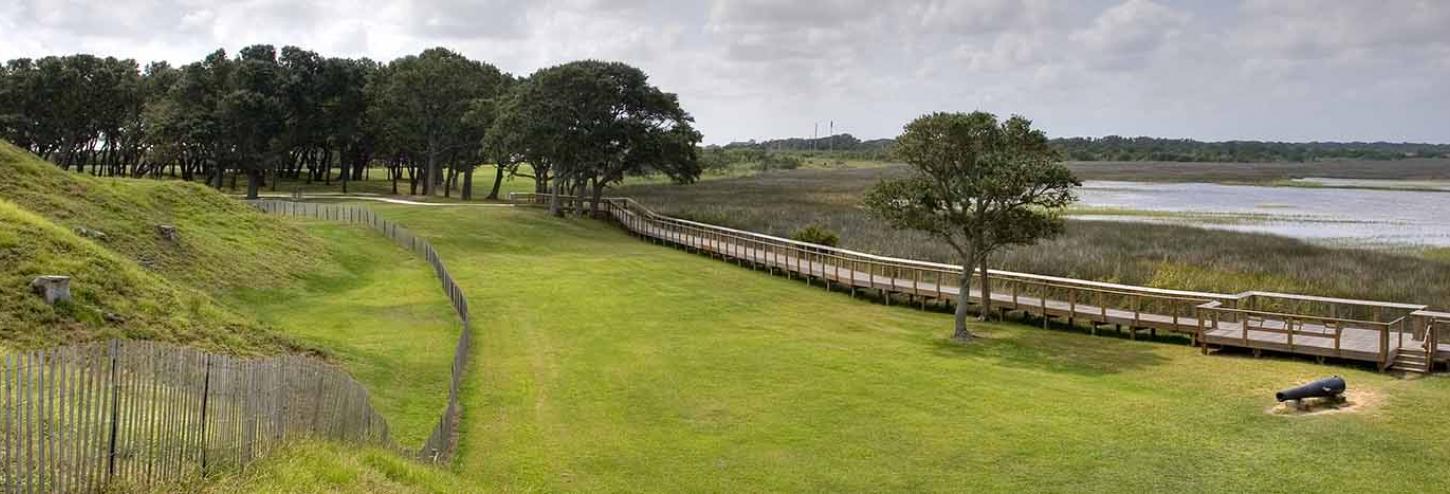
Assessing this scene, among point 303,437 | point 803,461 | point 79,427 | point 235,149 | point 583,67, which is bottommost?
point 803,461

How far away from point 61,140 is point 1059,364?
78123 millimetres

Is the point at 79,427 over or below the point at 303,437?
over

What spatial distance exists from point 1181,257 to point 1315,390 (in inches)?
903

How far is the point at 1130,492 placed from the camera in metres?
14.0

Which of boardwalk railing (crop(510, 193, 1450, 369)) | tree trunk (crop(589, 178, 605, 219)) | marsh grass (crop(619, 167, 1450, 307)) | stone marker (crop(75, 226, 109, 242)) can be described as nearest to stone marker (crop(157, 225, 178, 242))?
stone marker (crop(75, 226, 109, 242))

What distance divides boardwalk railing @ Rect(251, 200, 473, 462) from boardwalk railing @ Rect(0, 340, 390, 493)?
256cm

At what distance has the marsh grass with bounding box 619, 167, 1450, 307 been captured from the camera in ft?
106

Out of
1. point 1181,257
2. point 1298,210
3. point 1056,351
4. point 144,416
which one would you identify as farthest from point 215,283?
point 1298,210

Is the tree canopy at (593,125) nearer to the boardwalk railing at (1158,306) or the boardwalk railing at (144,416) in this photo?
the boardwalk railing at (1158,306)

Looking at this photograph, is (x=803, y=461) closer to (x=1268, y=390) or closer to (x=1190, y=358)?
Result: (x=1268, y=390)

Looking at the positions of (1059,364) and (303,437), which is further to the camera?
(1059,364)

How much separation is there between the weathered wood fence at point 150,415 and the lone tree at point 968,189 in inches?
673

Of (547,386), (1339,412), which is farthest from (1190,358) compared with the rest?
(547,386)

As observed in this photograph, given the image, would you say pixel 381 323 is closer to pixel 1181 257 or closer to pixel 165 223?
pixel 165 223
